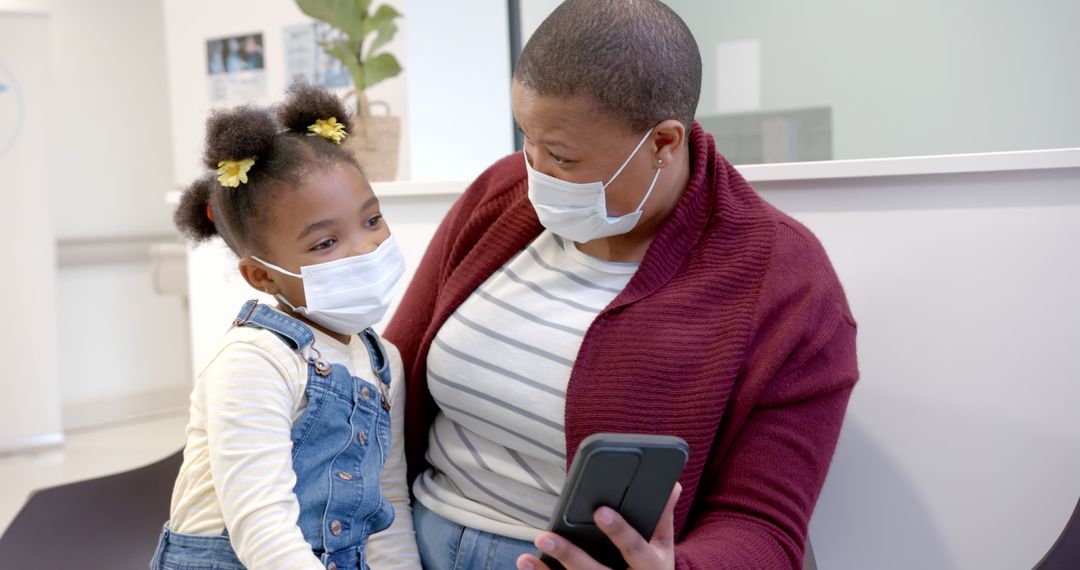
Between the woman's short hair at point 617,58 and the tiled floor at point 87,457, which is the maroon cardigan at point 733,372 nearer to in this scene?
the woman's short hair at point 617,58

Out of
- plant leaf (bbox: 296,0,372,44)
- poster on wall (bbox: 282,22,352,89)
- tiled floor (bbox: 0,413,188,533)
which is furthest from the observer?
tiled floor (bbox: 0,413,188,533)

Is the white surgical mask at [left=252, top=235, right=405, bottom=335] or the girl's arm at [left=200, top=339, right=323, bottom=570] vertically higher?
the white surgical mask at [left=252, top=235, right=405, bottom=335]

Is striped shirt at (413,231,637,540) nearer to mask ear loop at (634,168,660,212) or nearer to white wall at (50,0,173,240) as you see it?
mask ear loop at (634,168,660,212)

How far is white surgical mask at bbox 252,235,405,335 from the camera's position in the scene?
1212 mm

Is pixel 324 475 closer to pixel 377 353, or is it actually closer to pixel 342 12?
pixel 377 353

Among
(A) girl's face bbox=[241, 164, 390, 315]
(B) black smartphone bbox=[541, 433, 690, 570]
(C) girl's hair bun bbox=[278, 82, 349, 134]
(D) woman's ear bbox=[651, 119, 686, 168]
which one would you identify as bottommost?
(B) black smartphone bbox=[541, 433, 690, 570]

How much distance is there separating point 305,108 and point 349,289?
29 cm

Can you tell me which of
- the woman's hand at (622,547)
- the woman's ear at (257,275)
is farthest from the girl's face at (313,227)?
the woman's hand at (622,547)

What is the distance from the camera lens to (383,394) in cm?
135

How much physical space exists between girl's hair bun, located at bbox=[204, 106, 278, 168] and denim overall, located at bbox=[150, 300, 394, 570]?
0.19 meters

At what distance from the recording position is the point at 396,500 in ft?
4.64

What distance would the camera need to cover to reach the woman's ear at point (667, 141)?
1.24m

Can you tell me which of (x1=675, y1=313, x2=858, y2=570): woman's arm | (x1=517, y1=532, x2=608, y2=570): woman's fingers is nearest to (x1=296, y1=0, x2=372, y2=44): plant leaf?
(x1=675, y1=313, x2=858, y2=570): woman's arm

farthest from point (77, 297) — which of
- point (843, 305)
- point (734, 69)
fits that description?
point (843, 305)
